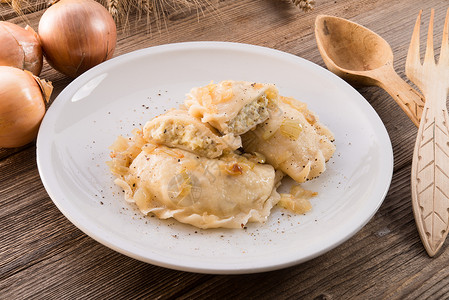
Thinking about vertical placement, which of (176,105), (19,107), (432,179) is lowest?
(432,179)

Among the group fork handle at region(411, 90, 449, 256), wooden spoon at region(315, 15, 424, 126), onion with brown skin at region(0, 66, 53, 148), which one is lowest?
fork handle at region(411, 90, 449, 256)

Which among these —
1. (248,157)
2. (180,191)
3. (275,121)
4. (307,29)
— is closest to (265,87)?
(275,121)

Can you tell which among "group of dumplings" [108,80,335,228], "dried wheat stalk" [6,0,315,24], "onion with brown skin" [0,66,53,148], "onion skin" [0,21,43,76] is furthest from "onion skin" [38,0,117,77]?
"group of dumplings" [108,80,335,228]

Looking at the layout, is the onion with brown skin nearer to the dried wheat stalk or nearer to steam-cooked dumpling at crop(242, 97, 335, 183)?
steam-cooked dumpling at crop(242, 97, 335, 183)

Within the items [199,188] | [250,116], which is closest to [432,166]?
[250,116]

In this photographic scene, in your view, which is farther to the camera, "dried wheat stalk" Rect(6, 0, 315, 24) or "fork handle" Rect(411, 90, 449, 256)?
"dried wheat stalk" Rect(6, 0, 315, 24)

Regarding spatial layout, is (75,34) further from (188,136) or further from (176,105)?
(188,136)
